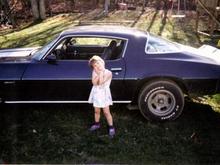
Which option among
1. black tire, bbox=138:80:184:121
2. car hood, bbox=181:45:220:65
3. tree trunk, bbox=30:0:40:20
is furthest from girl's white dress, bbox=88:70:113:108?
tree trunk, bbox=30:0:40:20

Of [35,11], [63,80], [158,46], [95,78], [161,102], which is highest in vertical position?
[158,46]

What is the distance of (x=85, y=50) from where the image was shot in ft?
23.2

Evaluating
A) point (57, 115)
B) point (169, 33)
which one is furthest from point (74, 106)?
point (169, 33)

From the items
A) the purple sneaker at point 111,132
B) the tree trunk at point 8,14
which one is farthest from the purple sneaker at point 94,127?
the tree trunk at point 8,14

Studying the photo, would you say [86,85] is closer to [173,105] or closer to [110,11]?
[173,105]

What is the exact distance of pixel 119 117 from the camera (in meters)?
6.55

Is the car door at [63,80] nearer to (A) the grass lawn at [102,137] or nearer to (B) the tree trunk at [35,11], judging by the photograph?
(A) the grass lawn at [102,137]

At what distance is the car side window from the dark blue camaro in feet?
0.08

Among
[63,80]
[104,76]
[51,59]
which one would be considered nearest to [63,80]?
[63,80]

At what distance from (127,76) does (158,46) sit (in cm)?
75

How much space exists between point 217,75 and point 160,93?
0.93 meters

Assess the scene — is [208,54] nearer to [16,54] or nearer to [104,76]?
[104,76]

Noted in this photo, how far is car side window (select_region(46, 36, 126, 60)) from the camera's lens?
6297mm

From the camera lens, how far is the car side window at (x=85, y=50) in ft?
20.7
